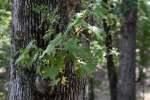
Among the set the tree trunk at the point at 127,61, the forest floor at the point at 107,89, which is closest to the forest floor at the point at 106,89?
the forest floor at the point at 107,89

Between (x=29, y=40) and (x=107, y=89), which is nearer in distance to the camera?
(x=29, y=40)

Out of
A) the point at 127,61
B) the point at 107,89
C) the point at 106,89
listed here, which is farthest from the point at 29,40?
the point at 107,89

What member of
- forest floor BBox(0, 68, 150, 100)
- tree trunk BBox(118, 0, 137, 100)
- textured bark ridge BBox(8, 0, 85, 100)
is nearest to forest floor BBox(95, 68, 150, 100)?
forest floor BBox(0, 68, 150, 100)

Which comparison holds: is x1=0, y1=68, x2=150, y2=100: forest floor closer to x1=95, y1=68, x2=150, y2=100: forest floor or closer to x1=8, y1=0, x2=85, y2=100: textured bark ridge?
x1=95, y1=68, x2=150, y2=100: forest floor

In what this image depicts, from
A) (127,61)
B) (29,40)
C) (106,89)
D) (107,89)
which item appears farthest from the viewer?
(107,89)

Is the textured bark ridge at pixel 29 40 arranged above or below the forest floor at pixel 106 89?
below

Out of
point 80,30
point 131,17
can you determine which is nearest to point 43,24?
point 80,30

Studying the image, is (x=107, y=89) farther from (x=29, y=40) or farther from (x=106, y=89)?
(x=29, y=40)

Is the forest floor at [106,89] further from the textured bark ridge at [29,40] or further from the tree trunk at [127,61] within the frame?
the textured bark ridge at [29,40]

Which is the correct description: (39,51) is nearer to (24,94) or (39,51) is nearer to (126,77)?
→ (24,94)

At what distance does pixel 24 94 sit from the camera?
4.12 m

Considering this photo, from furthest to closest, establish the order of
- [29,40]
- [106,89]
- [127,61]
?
1. [106,89]
2. [127,61]
3. [29,40]

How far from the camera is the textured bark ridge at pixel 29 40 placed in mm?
4051

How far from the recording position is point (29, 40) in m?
4.14
